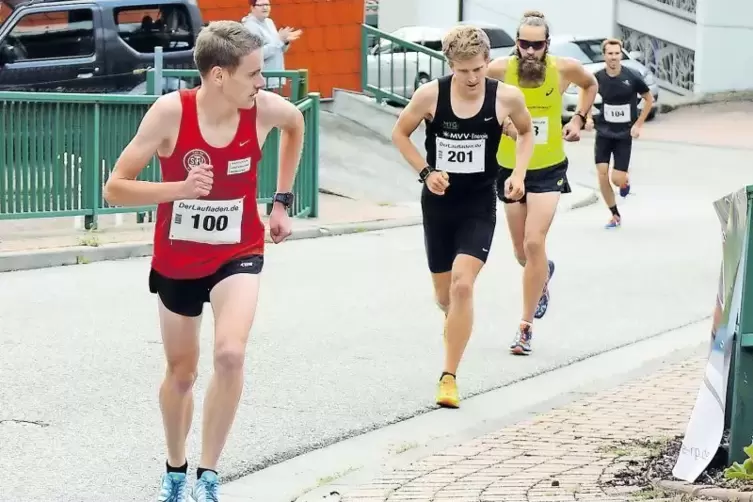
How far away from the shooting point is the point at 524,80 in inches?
351

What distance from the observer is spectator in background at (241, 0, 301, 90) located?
54.3ft

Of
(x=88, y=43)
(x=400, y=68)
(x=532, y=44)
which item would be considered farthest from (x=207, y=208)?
(x=400, y=68)

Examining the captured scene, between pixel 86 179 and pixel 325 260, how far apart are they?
7.76 feet

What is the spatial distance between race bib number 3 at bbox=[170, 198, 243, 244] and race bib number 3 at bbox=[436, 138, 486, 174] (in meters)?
2.37

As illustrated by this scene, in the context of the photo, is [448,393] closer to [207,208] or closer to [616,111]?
[207,208]

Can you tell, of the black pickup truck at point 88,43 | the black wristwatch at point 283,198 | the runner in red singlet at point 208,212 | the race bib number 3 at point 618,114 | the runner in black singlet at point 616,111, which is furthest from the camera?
the black pickup truck at point 88,43

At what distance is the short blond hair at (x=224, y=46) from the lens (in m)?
5.14

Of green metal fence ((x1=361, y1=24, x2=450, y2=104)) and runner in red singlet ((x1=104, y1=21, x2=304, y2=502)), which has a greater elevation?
runner in red singlet ((x1=104, y1=21, x2=304, y2=502))

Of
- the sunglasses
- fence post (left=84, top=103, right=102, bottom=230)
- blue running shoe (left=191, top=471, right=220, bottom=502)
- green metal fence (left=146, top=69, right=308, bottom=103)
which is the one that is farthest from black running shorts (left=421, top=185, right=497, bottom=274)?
green metal fence (left=146, top=69, right=308, bottom=103)

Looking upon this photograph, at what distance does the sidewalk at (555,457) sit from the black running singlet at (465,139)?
1267mm

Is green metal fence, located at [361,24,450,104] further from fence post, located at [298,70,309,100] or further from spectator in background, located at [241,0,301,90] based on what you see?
fence post, located at [298,70,309,100]

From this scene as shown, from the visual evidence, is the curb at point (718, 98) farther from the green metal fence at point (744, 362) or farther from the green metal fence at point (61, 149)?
the green metal fence at point (744, 362)

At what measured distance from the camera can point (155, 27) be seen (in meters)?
18.5

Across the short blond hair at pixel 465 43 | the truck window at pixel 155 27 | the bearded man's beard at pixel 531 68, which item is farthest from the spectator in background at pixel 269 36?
the short blond hair at pixel 465 43
